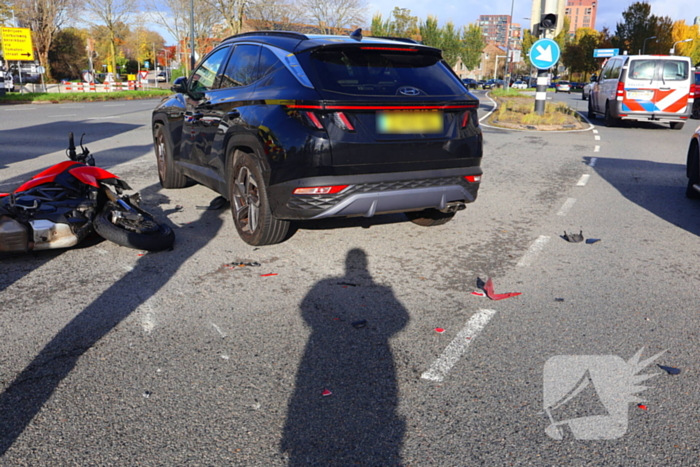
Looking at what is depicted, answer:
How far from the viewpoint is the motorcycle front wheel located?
5219mm

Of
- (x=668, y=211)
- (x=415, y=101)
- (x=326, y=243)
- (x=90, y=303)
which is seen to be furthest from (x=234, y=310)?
(x=668, y=211)

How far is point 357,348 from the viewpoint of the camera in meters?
3.51

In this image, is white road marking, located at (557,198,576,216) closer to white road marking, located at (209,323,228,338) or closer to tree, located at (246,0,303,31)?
white road marking, located at (209,323,228,338)

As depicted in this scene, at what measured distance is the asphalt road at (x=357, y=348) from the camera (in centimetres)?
264

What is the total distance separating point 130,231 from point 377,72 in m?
2.37

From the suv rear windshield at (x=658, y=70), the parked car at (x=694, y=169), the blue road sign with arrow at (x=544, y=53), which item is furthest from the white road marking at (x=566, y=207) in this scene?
the suv rear windshield at (x=658, y=70)

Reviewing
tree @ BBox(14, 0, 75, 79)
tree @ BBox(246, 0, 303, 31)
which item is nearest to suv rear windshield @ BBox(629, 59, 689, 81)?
tree @ BBox(246, 0, 303, 31)

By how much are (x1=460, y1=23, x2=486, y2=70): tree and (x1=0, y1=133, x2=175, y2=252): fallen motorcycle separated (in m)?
112

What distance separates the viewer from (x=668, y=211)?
7.38 m

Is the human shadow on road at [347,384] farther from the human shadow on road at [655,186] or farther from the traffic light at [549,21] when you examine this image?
the traffic light at [549,21]

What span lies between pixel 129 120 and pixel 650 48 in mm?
73677

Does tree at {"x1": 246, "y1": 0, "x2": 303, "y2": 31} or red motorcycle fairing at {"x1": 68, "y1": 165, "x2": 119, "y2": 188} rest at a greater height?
tree at {"x1": 246, "y1": 0, "x2": 303, "y2": 31}

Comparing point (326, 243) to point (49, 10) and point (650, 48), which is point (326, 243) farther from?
point (650, 48)

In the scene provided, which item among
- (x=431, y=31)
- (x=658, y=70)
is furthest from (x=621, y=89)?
(x=431, y=31)
